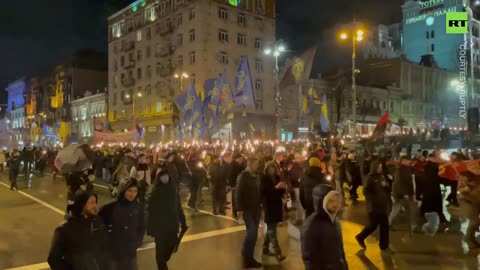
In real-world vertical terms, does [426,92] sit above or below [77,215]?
above

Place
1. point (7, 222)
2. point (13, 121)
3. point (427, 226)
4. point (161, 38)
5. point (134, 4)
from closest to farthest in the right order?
point (427, 226) → point (7, 222) → point (161, 38) → point (134, 4) → point (13, 121)

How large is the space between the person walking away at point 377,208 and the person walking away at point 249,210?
2.05 meters

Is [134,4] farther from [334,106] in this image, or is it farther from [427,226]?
[427,226]

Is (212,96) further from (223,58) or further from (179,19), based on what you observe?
(179,19)

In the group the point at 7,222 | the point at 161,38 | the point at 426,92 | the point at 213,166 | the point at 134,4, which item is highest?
the point at 134,4

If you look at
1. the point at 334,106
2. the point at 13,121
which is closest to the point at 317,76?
the point at 334,106

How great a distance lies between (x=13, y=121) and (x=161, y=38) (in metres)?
66.0

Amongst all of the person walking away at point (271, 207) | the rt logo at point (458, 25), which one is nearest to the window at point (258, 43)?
the rt logo at point (458, 25)

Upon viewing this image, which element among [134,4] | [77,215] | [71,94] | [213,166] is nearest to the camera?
[77,215]

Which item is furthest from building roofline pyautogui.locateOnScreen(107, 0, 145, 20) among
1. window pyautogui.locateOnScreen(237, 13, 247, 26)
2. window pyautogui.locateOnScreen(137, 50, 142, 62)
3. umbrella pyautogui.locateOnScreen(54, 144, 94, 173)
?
umbrella pyautogui.locateOnScreen(54, 144, 94, 173)

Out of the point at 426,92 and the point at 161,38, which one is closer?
the point at 161,38

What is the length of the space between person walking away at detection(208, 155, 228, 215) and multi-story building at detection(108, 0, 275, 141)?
32.5 metres

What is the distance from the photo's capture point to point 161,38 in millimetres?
54969

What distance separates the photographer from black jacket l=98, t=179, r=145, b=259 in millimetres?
4961
